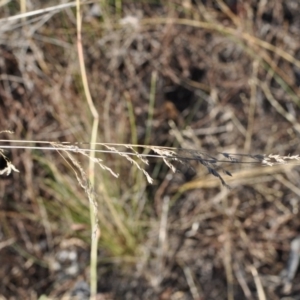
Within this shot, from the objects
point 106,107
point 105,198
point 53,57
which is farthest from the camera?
point 53,57

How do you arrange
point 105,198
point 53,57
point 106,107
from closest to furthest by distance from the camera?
1. point 105,198
2. point 106,107
3. point 53,57

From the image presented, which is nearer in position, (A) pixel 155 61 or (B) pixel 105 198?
(B) pixel 105 198

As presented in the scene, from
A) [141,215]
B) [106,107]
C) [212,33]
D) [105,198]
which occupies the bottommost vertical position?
[141,215]

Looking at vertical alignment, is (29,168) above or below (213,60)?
below

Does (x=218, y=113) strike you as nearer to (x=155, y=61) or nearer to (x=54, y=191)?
(x=155, y=61)

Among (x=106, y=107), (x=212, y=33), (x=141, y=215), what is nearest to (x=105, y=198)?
(x=141, y=215)

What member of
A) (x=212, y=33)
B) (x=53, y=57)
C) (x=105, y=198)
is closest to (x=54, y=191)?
(x=105, y=198)
